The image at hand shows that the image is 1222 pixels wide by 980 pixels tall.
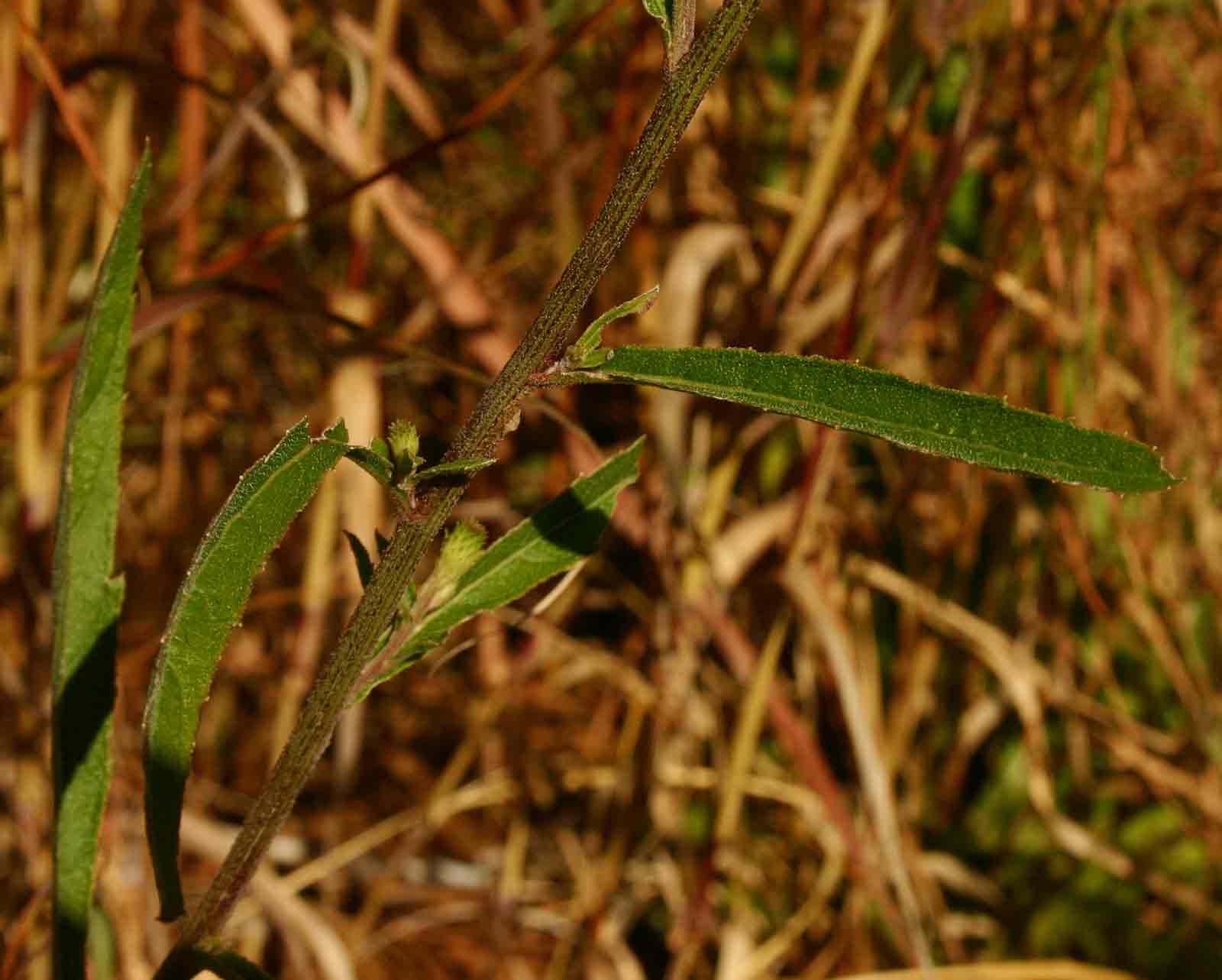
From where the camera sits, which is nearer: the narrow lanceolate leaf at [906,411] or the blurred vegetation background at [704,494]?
the narrow lanceolate leaf at [906,411]

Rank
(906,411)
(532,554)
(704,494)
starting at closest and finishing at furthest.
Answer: (906,411) → (532,554) → (704,494)

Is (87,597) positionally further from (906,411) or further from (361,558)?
(906,411)

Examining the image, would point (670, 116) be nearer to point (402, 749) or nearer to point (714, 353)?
point (714, 353)

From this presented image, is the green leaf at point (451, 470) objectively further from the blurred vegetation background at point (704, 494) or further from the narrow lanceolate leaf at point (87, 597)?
the blurred vegetation background at point (704, 494)

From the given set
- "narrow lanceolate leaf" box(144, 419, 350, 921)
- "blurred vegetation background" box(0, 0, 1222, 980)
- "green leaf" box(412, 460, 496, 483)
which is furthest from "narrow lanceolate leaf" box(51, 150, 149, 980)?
"blurred vegetation background" box(0, 0, 1222, 980)

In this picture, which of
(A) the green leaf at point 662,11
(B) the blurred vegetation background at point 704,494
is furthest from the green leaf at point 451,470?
(B) the blurred vegetation background at point 704,494

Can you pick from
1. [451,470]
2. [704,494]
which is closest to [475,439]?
[451,470]

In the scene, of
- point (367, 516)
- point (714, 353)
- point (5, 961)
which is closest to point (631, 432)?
point (367, 516)
